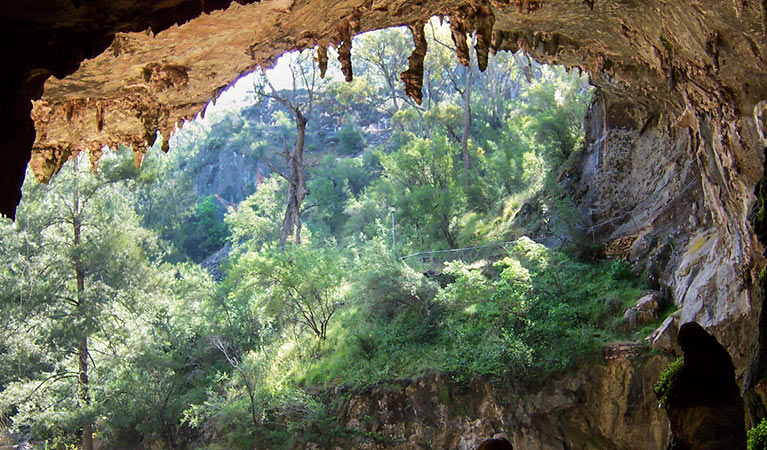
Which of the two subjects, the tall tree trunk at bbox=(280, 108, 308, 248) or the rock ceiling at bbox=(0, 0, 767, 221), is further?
the tall tree trunk at bbox=(280, 108, 308, 248)

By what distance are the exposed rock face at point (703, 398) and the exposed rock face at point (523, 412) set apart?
7871 mm

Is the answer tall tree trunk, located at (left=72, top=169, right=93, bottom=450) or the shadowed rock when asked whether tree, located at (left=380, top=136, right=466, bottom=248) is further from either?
the shadowed rock

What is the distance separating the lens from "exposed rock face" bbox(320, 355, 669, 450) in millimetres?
11430

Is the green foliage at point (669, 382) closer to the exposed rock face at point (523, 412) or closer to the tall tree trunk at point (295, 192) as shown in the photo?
the exposed rock face at point (523, 412)

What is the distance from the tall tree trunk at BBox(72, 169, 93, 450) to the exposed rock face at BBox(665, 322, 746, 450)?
54.5ft

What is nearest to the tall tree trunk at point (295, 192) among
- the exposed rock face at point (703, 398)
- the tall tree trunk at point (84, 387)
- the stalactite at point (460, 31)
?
the tall tree trunk at point (84, 387)

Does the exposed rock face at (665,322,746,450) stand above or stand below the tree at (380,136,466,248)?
above

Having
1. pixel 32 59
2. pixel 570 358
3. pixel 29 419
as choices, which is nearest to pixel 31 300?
pixel 29 419

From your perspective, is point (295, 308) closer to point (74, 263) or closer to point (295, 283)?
point (295, 283)

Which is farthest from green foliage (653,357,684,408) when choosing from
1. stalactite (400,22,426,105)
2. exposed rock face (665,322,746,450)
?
stalactite (400,22,426,105)

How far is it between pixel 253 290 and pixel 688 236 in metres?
11.3

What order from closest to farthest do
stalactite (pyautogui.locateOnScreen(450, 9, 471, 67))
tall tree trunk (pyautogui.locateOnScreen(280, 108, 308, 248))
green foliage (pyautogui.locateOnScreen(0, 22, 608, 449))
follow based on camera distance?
stalactite (pyautogui.locateOnScreen(450, 9, 471, 67)), green foliage (pyautogui.locateOnScreen(0, 22, 608, 449)), tall tree trunk (pyautogui.locateOnScreen(280, 108, 308, 248))

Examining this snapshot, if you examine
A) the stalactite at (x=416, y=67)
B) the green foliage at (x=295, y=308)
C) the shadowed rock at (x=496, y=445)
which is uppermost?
the stalactite at (x=416, y=67)

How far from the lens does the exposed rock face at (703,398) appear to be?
3607 mm
